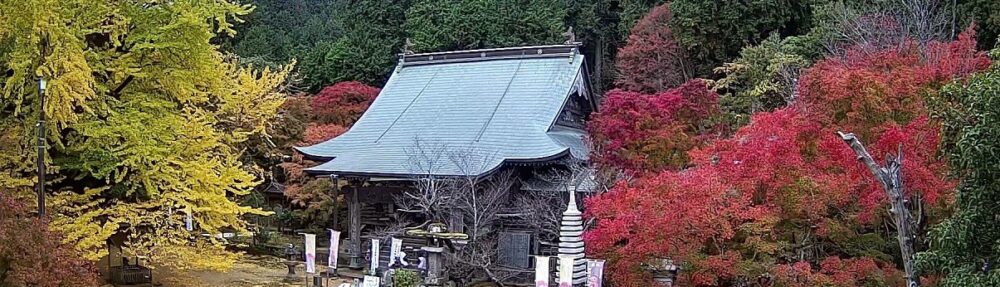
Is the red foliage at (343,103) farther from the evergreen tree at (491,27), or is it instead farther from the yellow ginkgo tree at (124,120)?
the yellow ginkgo tree at (124,120)

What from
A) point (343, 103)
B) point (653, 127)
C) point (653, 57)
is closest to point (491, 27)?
point (653, 57)

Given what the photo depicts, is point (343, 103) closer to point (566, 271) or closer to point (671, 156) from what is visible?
point (671, 156)

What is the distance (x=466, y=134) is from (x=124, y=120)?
723 centimetres

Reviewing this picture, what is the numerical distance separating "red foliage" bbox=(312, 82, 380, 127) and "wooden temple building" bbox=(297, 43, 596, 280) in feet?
6.07

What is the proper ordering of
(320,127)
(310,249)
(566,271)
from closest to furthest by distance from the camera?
1. (566,271)
2. (310,249)
3. (320,127)

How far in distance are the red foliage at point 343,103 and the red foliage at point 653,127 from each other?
10152mm

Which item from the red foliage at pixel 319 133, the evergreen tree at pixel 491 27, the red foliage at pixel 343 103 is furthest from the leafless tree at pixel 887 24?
the red foliage at pixel 343 103

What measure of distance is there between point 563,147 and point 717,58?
9.11 meters

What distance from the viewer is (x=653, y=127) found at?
12523 mm

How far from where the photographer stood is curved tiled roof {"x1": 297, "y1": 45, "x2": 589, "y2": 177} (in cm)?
1549

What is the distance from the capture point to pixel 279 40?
33.7 meters

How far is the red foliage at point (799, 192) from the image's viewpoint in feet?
28.6

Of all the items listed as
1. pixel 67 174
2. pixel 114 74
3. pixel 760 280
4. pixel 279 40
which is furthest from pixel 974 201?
pixel 279 40

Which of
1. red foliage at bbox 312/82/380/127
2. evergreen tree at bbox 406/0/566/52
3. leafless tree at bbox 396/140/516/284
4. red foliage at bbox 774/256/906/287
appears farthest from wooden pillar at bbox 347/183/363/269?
evergreen tree at bbox 406/0/566/52
